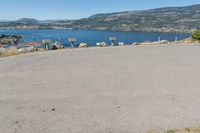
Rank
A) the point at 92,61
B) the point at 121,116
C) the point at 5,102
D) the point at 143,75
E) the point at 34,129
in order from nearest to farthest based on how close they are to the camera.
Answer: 1. the point at 34,129
2. the point at 121,116
3. the point at 5,102
4. the point at 143,75
5. the point at 92,61

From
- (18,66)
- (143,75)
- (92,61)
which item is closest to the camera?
(143,75)

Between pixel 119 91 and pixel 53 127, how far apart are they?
10.4 ft

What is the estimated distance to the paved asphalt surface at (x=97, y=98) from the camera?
5.91m

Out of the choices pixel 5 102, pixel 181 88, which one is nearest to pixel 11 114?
pixel 5 102

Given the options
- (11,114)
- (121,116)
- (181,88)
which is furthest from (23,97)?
(181,88)

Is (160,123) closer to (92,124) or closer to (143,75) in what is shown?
(92,124)

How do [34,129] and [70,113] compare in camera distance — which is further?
[70,113]

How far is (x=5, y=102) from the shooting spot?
24.3ft

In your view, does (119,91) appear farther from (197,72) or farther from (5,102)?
(197,72)

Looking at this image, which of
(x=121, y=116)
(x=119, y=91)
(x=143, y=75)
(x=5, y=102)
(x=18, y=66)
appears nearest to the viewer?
(x=121, y=116)

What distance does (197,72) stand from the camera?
11.6 meters

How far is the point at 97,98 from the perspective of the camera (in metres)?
7.78

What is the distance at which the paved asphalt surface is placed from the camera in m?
5.91

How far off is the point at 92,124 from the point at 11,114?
187 cm
